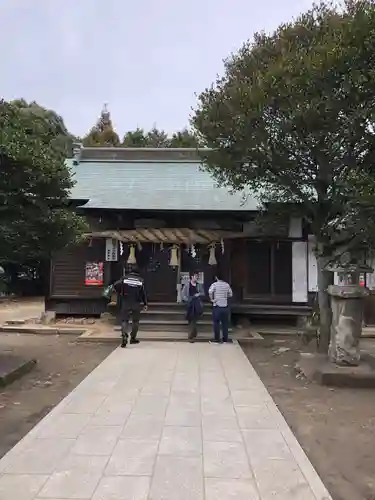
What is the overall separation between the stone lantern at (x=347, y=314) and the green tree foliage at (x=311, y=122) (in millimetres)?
505

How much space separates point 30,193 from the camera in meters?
8.45

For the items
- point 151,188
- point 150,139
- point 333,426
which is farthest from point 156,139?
point 333,426

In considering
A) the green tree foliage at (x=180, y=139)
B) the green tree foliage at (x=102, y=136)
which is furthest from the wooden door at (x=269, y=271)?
the green tree foliage at (x=102, y=136)

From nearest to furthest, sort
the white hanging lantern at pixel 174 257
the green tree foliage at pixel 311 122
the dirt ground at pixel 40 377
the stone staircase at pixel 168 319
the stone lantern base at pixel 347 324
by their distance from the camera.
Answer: the dirt ground at pixel 40 377 → the green tree foliage at pixel 311 122 → the stone lantern base at pixel 347 324 → the stone staircase at pixel 168 319 → the white hanging lantern at pixel 174 257

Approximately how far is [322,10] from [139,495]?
897 centimetres

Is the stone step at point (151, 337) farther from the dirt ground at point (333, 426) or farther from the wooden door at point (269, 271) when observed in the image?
the dirt ground at point (333, 426)

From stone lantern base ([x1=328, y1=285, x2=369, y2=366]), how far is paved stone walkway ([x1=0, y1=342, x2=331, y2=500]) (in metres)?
1.63

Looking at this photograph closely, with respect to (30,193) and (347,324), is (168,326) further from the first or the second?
(30,193)

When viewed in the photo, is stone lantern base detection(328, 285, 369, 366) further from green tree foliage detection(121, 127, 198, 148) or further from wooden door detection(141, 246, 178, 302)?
green tree foliage detection(121, 127, 198, 148)

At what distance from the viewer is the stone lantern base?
8484 mm

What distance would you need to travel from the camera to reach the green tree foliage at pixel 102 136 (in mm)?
36891

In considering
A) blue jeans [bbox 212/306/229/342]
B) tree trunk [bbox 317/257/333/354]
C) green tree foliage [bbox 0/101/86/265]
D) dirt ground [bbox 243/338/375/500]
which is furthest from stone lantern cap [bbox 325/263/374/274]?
green tree foliage [bbox 0/101/86/265]

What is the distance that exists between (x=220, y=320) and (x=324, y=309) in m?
3.19

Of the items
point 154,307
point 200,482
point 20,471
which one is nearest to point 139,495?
point 200,482
